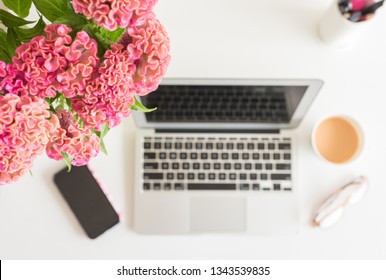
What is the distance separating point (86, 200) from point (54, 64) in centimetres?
51

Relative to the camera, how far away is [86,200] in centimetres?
87

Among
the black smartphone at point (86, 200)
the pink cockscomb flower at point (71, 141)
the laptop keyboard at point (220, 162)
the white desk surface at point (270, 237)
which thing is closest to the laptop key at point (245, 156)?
the laptop keyboard at point (220, 162)

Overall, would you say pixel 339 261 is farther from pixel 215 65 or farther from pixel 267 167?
pixel 215 65

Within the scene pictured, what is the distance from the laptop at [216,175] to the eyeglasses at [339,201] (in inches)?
1.9

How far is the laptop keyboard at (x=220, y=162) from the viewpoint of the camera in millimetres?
861

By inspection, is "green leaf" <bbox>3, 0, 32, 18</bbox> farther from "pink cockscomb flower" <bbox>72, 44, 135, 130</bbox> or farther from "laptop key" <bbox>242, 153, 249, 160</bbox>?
"laptop key" <bbox>242, 153, 249, 160</bbox>

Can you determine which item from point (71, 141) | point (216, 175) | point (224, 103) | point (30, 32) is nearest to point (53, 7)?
point (30, 32)

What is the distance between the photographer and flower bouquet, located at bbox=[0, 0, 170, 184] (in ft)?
1.27

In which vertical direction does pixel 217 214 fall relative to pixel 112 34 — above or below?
below

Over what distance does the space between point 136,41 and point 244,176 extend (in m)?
0.50

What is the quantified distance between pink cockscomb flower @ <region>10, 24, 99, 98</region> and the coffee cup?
554 mm

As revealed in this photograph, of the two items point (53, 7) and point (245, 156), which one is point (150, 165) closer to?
point (245, 156)

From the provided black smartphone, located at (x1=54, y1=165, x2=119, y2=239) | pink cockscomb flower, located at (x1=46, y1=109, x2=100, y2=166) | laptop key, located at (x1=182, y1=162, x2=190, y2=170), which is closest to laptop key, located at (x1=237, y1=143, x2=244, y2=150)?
laptop key, located at (x1=182, y1=162, x2=190, y2=170)

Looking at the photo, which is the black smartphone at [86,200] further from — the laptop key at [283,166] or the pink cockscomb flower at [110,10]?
the pink cockscomb flower at [110,10]
